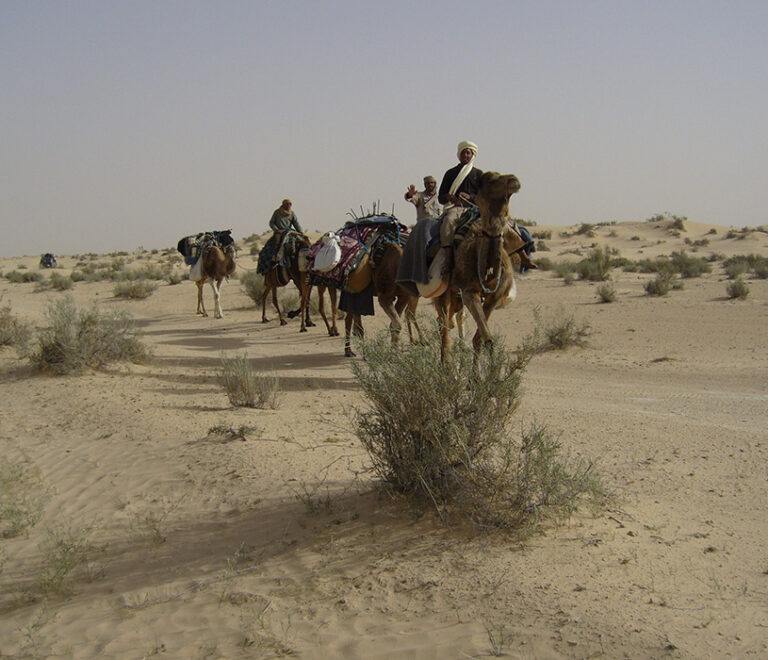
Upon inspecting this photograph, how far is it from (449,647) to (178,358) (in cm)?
978

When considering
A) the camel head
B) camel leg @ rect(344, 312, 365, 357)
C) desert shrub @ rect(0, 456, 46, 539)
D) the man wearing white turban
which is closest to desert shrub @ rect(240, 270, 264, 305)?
camel leg @ rect(344, 312, 365, 357)

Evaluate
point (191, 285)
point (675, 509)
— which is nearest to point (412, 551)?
point (675, 509)

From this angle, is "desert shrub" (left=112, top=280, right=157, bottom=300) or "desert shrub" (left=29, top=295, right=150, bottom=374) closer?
"desert shrub" (left=29, top=295, right=150, bottom=374)

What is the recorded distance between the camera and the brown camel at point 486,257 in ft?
23.9

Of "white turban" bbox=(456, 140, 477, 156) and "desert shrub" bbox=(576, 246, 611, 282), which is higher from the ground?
"white turban" bbox=(456, 140, 477, 156)

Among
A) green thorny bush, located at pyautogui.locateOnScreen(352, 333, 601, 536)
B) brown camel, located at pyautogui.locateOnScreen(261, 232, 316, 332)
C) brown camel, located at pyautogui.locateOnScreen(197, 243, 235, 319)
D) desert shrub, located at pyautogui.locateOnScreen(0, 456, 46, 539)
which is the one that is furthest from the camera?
brown camel, located at pyautogui.locateOnScreen(197, 243, 235, 319)

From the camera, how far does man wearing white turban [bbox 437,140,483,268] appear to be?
8508 mm

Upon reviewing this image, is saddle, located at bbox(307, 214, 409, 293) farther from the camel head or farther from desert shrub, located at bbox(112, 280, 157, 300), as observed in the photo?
desert shrub, located at bbox(112, 280, 157, 300)

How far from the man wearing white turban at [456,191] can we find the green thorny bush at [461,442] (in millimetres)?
3782

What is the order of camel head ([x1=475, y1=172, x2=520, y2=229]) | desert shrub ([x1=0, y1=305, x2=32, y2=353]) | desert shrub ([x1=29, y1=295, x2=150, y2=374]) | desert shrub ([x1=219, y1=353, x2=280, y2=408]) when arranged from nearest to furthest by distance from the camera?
camel head ([x1=475, y1=172, x2=520, y2=229]), desert shrub ([x1=219, y1=353, x2=280, y2=408]), desert shrub ([x1=29, y1=295, x2=150, y2=374]), desert shrub ([x1=0, y1=305, x2=32, y2=353])

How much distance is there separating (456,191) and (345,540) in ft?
18.2

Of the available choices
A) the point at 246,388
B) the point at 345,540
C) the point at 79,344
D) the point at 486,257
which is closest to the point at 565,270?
the point at 486,257

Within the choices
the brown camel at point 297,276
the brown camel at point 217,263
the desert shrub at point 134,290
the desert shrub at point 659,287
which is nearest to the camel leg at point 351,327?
the brown camel at point 297,276

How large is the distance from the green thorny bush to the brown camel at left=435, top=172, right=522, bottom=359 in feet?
7.89
